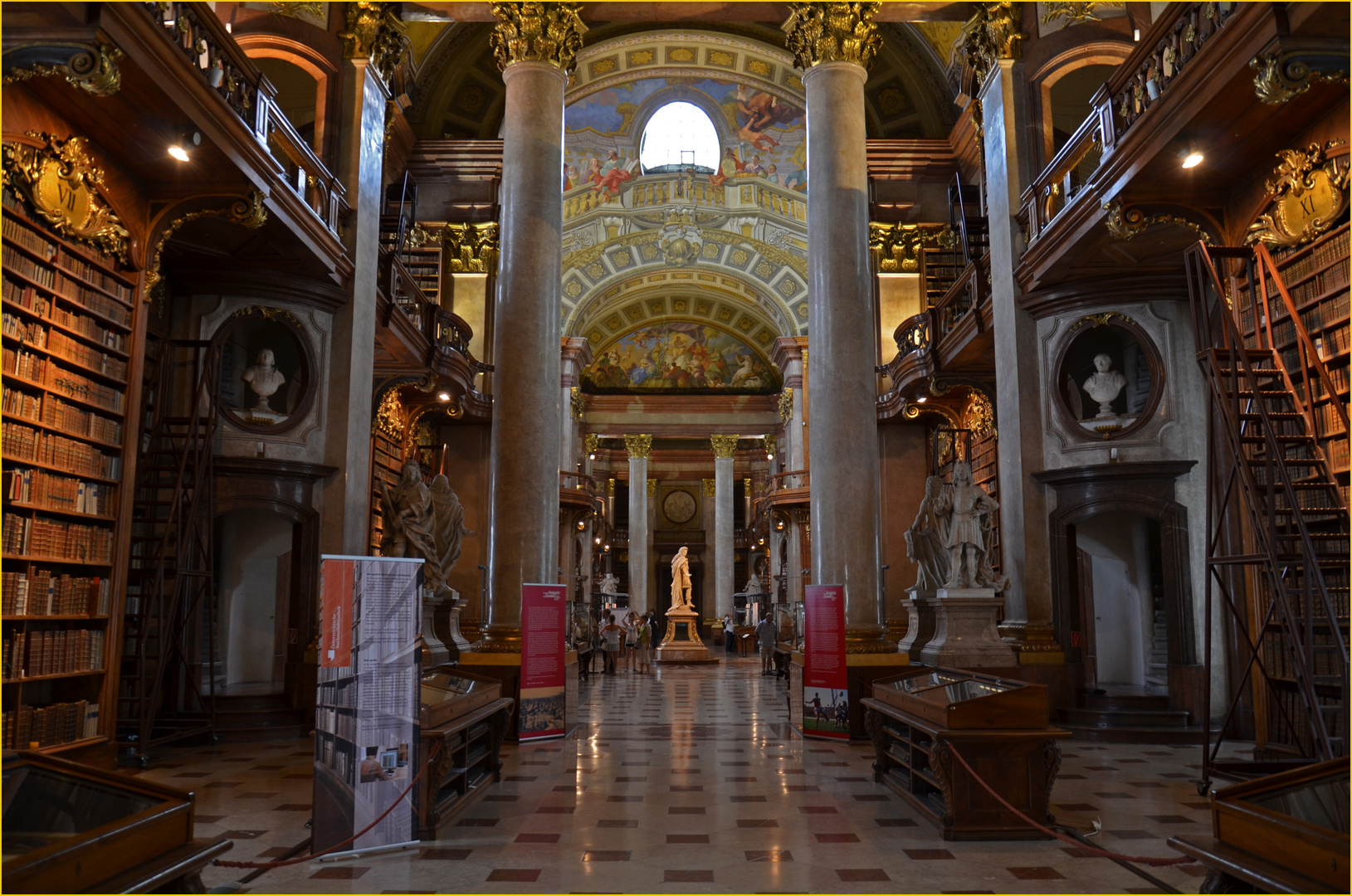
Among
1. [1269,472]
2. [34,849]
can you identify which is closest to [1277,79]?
Result: [1269,472]

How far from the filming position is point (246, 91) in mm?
8609

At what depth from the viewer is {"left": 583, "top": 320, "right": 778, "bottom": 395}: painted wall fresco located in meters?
33.9

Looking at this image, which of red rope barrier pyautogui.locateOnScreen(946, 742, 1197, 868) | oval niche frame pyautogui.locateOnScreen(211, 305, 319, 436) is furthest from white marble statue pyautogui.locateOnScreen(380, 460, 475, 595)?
red rope barrier pyautogui.locateOnScreen(946, 742, 1197, 868)

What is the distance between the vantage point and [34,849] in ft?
9.66

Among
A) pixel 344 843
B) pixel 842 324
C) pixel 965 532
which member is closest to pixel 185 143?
pixel 344 843

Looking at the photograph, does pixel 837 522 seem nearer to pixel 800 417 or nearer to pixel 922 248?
pixel 922 248

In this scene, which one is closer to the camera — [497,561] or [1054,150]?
[497,561]

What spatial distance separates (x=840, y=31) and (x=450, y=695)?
29.3ft

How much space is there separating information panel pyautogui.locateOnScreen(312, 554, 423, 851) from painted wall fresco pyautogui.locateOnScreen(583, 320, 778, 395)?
28.9 m

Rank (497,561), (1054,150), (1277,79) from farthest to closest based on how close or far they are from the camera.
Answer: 1. (1054,150)
2. (497,561)
3. (1277,79)

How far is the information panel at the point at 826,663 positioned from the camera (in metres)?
9.29

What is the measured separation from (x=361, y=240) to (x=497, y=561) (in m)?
4.26

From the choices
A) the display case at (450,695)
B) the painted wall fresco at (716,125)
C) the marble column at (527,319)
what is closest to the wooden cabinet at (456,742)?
the display case at (450,695)

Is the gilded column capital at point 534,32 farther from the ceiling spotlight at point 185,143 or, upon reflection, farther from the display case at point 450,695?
the display case at point 450,695
